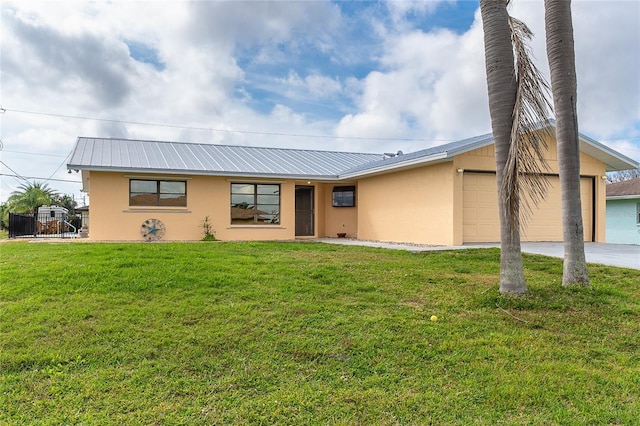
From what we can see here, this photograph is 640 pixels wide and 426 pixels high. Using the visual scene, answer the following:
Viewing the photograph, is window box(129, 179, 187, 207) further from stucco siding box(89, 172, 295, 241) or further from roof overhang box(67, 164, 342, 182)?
roof overhang box(67, 164, 342, 182)

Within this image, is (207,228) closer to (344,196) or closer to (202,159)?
(202,159)

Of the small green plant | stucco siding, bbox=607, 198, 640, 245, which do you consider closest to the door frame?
the small green plant

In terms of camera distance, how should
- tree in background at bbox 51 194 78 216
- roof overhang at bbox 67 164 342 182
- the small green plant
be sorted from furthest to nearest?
1. tree in background at bbox 51 194 78 216
2. the small green plant
3. roof overhang at bbox 67 164 342 182

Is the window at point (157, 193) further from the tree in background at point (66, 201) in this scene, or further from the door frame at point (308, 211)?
the tree in background at point (66, 201)

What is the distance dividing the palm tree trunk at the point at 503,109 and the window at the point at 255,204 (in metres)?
11.0

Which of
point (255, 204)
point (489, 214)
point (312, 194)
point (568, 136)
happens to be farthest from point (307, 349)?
point (312, 194)

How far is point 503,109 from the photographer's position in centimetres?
523

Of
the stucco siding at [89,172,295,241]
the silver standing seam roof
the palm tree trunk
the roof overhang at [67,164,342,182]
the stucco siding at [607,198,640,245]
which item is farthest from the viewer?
the stucco siding at [607,198,640,245]

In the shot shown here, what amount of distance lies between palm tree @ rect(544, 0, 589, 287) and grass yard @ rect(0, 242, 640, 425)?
50 cm

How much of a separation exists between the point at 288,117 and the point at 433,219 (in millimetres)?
13051

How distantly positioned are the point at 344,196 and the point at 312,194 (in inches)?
53.5

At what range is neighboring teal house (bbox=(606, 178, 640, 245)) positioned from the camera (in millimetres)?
19672

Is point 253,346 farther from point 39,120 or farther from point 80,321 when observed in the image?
point 39,120

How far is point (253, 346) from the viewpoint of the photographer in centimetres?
376
